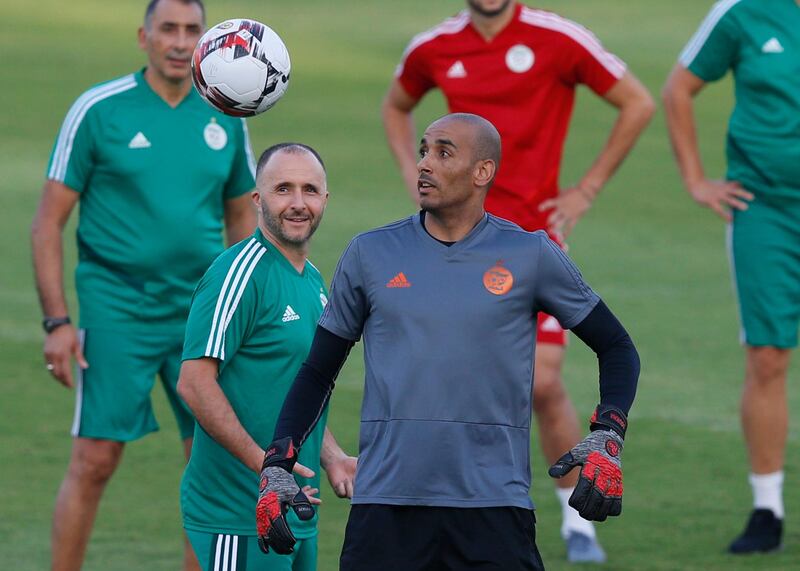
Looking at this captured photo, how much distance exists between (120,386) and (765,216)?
3.32 metres

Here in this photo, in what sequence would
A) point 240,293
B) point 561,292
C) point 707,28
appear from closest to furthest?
point 561,292 → point 240,293 → point 707,28

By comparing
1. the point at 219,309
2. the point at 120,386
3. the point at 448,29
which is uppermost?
the point at 448,29

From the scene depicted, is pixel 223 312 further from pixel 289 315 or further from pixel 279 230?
pixel 279 230

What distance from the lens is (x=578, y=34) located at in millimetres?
8562

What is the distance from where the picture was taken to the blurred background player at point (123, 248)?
294 inches

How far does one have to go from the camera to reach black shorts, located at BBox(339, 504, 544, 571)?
16.7 feet

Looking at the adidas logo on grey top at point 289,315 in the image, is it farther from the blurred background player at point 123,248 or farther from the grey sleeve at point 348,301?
the blurred background player at point 123,248

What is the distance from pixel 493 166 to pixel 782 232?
3444 millimetres

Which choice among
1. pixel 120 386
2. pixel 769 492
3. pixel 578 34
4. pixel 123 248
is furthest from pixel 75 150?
pixel 769 492

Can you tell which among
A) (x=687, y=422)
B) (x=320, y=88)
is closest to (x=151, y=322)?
(x=687, y=422)

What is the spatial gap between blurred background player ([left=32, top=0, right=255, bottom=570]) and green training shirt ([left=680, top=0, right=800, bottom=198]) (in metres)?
2.70

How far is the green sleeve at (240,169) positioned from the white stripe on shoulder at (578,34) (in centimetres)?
171

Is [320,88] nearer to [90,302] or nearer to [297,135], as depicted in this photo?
[297,135]

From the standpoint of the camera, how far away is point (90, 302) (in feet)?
24.9
